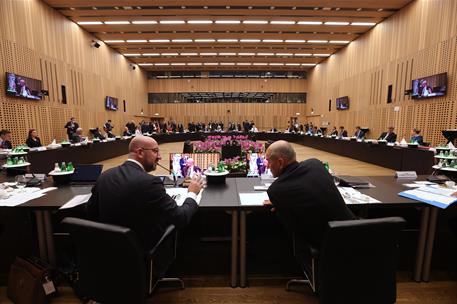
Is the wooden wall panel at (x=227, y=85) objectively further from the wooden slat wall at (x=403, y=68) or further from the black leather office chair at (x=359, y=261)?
the black leather office chair at (x=359, y=261)

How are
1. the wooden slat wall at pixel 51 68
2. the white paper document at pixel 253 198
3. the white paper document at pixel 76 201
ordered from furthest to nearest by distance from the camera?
the wooden slat wall at pixel 51 68 < the white paper document at pixel 253 198 < the white paper document at pixel 76 201

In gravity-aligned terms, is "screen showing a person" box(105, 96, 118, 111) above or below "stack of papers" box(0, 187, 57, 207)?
above

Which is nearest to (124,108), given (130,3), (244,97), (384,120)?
(130,3)

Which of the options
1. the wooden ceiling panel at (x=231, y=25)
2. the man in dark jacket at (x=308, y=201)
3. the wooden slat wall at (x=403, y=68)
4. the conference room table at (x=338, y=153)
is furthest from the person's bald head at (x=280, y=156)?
the wooden slat wall at (x=403, y=68)

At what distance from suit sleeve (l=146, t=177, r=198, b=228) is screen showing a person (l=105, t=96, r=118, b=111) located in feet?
47.1

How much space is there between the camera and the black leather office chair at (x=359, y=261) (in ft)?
4.33

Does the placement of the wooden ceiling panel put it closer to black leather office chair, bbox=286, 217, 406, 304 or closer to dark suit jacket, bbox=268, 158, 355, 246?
dark suit jacket, bbox=268, 158, 355, 246

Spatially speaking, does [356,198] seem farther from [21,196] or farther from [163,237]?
[21,196]

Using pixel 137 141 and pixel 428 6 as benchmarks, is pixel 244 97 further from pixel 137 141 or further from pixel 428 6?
pixel 137 141

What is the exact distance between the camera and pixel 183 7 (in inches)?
375

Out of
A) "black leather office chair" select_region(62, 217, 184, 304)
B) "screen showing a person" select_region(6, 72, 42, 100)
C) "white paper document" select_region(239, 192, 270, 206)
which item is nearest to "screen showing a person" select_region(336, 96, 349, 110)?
"white paper document" select_region(239, 192, 270, 206)

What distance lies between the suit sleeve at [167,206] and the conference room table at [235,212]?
0.87 ft

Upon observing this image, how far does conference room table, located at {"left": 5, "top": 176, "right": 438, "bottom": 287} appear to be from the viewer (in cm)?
204

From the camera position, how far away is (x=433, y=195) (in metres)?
2.22
